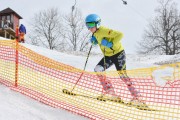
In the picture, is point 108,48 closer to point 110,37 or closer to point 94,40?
point 110,37

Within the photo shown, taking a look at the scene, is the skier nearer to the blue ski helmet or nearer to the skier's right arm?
the blue ski helmet

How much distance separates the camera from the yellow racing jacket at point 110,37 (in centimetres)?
627

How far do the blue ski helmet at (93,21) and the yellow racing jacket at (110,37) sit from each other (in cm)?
11

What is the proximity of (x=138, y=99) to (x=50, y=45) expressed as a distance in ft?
144

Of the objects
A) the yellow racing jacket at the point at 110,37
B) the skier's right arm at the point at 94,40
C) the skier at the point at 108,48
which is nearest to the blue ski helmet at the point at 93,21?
the skier at the point at 108,48

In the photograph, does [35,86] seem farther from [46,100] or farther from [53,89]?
[46,100]

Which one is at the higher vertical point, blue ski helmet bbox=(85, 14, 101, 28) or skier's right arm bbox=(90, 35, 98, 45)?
blue ski helmet bbox=(85, 14, 101, 28)

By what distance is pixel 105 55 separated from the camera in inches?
257

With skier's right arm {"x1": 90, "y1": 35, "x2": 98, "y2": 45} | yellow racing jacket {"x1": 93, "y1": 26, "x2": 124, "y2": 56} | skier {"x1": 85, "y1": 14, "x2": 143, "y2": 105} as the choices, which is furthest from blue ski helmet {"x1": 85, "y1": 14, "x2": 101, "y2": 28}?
skier's right arm {"x1": 90, "y1": 35, "x2": 98, "y2": 45}

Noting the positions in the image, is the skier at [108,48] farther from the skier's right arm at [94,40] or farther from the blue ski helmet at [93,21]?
the skier's right arm at [94,40]

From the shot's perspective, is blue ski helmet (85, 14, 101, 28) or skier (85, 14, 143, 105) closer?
skier (85, 14, 143, 105)

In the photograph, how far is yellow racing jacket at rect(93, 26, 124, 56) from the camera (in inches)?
247

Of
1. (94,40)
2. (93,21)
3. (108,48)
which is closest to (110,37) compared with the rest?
(108,48)

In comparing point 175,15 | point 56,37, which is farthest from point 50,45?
point 175,15
